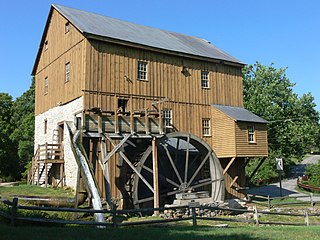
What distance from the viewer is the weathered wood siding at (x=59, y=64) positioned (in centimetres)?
1734

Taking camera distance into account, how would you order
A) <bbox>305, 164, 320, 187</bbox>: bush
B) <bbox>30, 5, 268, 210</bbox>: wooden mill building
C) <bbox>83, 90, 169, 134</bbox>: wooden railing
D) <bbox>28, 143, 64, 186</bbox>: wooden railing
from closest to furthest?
<bbox>83, 90, 169, 134</bbox>: wooden railing < <bbox>30, 5, 268, 210</bbox>: wooden mill building < <bbox>28, 143, 64, 186</bbox>: wooden railing < <bbox>305, 164, 320, 187</bbox>: bush

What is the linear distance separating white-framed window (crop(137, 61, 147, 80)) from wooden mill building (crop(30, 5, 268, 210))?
49 mm

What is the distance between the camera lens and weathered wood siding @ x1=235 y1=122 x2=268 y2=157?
1947 cm

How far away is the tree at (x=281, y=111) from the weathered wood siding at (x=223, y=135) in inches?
605

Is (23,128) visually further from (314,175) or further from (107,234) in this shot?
(107,234)

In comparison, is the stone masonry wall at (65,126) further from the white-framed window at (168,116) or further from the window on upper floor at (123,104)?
the white-framed window at (168,116)

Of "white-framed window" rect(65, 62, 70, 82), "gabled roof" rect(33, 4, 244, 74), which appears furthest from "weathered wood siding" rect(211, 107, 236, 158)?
"white-framed window" rect(65, 62, 70, 82)

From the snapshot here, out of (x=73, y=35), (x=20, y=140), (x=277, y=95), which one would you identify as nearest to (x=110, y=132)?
(x=73, y=35)

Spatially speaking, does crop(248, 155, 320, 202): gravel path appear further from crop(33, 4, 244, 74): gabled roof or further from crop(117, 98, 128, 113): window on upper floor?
crop(117, 98, 128, 113): window on upper floor

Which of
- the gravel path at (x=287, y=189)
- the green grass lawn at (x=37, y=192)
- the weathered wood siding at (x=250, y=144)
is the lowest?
the gravel path at (x=287, y=189)

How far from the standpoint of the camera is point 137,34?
19.8 metres

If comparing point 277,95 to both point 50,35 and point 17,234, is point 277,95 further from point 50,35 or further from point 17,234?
point 17,234

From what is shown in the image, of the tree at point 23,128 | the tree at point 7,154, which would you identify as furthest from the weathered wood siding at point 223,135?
the tree at point 7,154

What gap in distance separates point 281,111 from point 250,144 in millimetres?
16695
